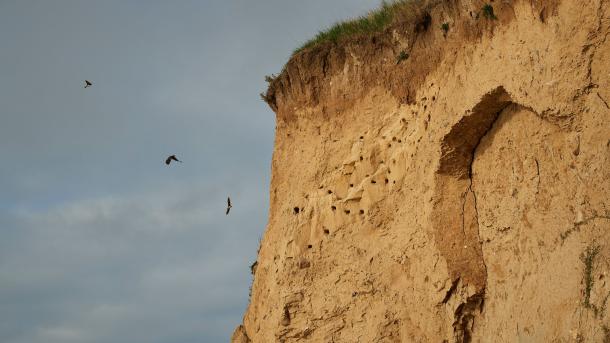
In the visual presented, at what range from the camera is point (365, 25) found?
594 inches

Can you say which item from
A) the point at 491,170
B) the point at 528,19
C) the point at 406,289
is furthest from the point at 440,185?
the point at 528,19

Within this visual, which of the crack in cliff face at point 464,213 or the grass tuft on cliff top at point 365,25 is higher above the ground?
the grass tuft on cliff top at point 365,25

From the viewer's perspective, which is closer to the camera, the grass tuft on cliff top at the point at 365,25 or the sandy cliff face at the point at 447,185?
the sandy cliff face at the point at 447,185

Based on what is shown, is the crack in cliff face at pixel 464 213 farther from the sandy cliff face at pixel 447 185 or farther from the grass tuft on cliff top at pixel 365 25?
the grass tuft on cliff top at pixel 365 25

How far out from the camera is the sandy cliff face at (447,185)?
9883 mm

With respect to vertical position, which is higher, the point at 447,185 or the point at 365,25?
the point at 365,25

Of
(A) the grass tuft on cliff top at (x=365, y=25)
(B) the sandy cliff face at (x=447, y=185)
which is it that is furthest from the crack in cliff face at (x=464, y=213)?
(A) the grass tuft on cliff top at (x=365, y=25)

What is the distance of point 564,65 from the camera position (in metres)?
10.1

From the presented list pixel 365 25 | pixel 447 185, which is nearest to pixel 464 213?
pixel 447 185

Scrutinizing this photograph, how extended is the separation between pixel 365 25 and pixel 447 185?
4165 mm

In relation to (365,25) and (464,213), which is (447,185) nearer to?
(464,213)

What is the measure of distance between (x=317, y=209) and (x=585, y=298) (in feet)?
19.1

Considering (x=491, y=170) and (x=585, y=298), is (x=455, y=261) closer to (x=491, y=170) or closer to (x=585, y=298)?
(x=491, y=170)

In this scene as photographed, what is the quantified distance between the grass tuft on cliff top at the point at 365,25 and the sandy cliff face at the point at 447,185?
287 mm
